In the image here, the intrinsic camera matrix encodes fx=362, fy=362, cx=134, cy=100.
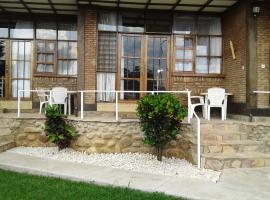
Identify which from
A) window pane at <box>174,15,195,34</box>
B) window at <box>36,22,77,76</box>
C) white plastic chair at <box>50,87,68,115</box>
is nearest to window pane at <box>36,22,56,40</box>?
window at <box>36,22,77,76</box>

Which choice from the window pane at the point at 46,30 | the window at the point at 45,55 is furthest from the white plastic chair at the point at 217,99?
the window pane at the point at 46,30

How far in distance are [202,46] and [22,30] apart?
6189 mm

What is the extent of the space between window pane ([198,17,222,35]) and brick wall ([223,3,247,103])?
0.23 meters

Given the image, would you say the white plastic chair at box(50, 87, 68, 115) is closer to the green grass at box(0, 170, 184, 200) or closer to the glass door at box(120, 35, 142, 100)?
the glass door at box(120, 35, 142, 100)

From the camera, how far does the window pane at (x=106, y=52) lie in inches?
444

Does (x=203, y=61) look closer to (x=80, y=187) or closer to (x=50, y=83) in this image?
(x=50, y=83)

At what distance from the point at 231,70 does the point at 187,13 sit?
2354 millimetres

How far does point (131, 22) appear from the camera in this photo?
11.5 meters

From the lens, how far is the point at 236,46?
35.5ft

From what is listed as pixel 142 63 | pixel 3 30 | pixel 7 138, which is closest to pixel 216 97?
pixel 142 63

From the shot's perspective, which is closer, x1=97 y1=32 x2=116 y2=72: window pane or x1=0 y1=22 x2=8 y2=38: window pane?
x1=97 y1=32 x2=116 y2=72: window pane

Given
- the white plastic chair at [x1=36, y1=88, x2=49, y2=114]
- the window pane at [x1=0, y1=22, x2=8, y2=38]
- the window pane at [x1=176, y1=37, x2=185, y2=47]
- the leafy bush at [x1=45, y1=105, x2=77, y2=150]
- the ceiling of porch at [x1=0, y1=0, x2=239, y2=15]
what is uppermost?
the ceiling of porch at [x1=0, y1=0, x2=239, y2=15]

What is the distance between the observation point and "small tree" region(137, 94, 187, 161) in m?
7.95

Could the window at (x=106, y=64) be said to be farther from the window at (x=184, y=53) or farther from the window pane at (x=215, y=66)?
the window pane at (x=215, y=66)
